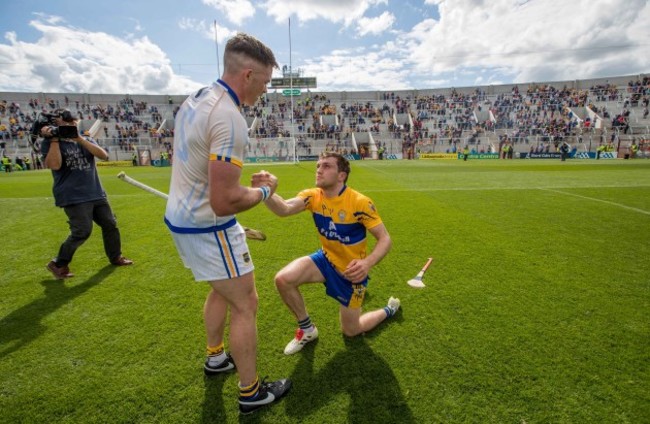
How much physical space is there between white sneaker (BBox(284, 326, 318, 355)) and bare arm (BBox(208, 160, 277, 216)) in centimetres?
171

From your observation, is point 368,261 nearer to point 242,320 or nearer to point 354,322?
point 354,322

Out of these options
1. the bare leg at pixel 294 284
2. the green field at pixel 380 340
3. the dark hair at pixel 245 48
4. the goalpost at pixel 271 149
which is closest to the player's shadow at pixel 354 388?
the green field at pixel 380 340

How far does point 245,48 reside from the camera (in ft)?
6.66

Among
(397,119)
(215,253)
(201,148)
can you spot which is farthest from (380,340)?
(397,119)

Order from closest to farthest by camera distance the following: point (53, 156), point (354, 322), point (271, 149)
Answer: point (354, 322), point (53, 156), point (271, 149)

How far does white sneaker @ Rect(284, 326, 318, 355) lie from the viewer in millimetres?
3023

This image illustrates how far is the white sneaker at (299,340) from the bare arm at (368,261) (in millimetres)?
900

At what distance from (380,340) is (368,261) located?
1034mm

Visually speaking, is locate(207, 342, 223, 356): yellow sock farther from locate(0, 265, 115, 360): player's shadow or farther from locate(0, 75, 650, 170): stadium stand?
locate(0, 75, 650, 170): stadium stand

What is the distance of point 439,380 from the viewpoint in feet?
8.73

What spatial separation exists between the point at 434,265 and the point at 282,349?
2957mm

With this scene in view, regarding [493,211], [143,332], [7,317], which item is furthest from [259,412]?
[493,211]

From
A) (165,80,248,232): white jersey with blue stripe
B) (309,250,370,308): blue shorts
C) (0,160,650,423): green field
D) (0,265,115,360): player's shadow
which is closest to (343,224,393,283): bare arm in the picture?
(309,250,370,308): blue shorts

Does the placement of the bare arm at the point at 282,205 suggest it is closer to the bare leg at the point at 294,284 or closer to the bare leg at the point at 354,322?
the bare leg at the point at 294,284
